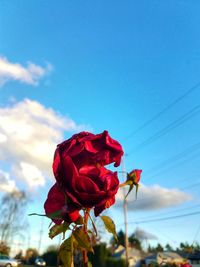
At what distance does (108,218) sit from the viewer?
87cm

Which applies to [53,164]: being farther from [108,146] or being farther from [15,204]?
[15,204]

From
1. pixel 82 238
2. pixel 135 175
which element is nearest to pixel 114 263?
pixel 135 175

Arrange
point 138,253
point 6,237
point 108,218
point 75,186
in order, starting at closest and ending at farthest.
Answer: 1. point 75,186
2. point 108,218
3. point 6,237
4. point 138,253

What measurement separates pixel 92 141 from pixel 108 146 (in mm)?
35

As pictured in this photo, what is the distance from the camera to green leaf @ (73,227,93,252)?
2.53ft

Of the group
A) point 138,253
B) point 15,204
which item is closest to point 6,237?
point 15,204

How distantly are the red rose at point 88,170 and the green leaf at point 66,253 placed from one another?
11 cm

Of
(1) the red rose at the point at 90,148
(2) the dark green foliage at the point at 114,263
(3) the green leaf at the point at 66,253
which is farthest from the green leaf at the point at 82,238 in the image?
(2) the dark green foliage at the point at 114,263

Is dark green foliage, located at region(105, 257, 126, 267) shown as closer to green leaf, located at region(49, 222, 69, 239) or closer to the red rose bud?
green leaf, located at region(49, 222, 69, 239)

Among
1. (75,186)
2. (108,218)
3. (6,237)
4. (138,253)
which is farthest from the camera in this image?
(138,253)

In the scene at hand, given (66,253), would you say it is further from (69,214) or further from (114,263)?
(114,263)

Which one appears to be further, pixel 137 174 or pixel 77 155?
pixel 137 174

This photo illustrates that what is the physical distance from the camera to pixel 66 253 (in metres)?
0.82

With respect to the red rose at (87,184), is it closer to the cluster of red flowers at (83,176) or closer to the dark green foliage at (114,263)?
the cluster of red flowers at (83,176)
